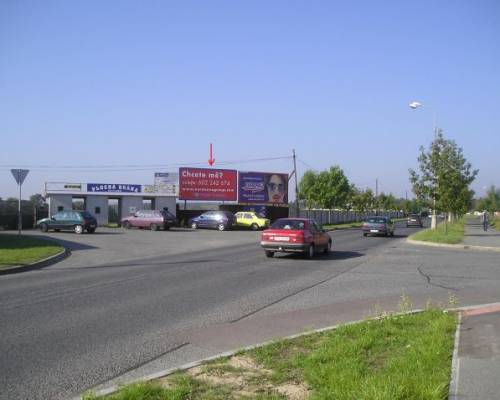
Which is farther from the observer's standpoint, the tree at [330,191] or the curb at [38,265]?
the tree at [330,191]

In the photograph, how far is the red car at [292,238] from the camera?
19281 millimetres

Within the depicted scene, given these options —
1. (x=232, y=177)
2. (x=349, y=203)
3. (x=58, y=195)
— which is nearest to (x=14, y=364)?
(x=58, y=195)

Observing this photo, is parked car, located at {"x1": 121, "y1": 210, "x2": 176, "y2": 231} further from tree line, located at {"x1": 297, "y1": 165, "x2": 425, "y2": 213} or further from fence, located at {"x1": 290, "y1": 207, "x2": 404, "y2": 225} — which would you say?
tree line, located at {"x1": 297, "y1": 165, "x2": 425, "y2": 213}

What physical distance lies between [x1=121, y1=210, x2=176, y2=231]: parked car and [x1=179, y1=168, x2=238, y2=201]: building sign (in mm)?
9338

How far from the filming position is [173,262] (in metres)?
18.3

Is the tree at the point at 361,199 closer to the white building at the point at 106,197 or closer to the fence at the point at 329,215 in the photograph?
the fence at the point at 329,215

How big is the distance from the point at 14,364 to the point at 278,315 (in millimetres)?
4257

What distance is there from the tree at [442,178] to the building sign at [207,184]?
2200 cm

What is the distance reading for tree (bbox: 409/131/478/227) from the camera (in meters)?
34.7

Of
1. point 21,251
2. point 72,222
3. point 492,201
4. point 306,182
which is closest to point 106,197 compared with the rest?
point 72,222

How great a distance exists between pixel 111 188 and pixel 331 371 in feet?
148

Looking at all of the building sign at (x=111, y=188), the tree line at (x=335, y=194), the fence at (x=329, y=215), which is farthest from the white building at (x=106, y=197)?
the tree line at (x=335, y=194)

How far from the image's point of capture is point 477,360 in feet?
18.6

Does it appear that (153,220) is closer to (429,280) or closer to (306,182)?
(429,280)
